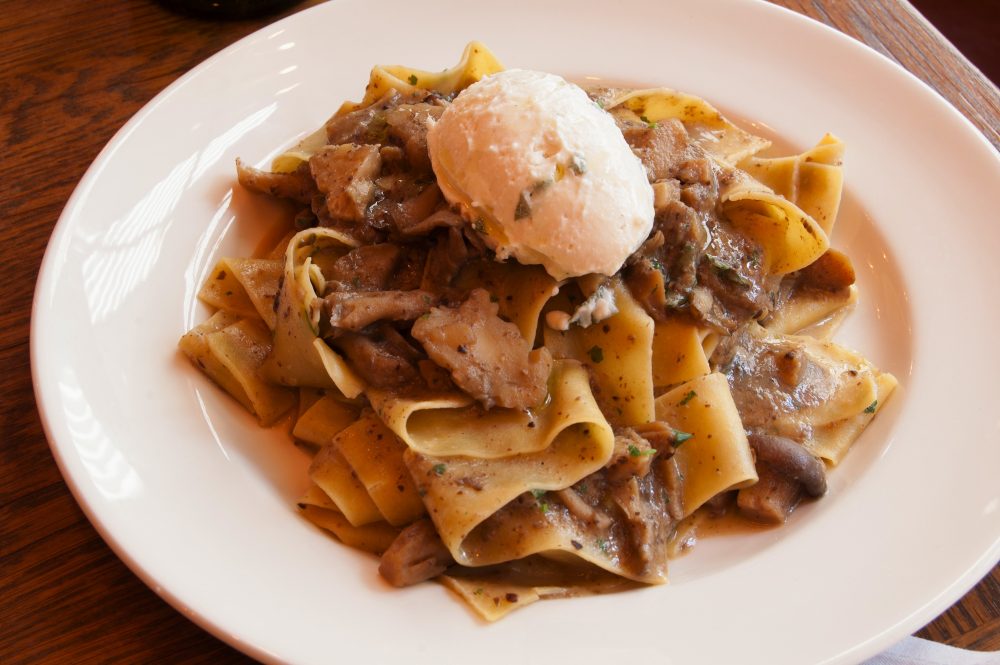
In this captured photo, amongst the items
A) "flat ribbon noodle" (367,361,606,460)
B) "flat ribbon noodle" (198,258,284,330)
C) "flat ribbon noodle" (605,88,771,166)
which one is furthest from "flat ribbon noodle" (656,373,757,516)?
"flat ribbon noodle" (198,258,284,330)

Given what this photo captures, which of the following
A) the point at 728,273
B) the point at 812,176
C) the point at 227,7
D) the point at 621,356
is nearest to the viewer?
the point at 621,356

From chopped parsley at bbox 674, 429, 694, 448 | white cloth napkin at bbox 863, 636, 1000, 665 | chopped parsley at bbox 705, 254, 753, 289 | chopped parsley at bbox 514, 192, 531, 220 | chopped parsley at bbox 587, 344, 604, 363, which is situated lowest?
chopped parsley at bbox 587, 344, 604, 363

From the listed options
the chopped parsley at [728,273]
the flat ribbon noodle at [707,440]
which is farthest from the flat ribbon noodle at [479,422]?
the chopped parsley at [728,273]

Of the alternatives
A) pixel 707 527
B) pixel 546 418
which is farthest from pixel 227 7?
pixel 707 527

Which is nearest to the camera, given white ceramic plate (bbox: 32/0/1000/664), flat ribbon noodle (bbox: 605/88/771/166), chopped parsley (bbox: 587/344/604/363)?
white ceramic plate (bbox: 32/0/1000/664)

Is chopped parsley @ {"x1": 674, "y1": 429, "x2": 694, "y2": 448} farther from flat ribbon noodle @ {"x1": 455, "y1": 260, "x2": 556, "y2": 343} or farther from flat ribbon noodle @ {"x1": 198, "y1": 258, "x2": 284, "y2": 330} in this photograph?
flat ribbon noodle @ {"x1": 198, "y1": 258, "x2": 284, "y2": 330}

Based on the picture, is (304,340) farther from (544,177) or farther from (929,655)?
(929,655)
